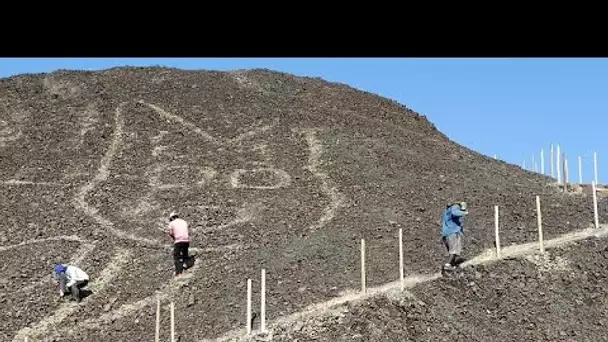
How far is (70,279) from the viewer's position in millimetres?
21719

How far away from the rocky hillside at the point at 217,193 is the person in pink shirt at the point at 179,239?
502mm

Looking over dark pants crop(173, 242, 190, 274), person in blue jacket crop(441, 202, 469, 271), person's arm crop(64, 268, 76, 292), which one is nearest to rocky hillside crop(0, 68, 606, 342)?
dark pants crop(173, 242, 190, 274)

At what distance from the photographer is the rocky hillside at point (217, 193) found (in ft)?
67.8

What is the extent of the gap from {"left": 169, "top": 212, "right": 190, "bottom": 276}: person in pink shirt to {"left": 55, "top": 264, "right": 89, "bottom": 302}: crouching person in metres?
2.48

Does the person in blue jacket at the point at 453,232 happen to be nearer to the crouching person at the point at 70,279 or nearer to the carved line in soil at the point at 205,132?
the crouching person at the point at 70,279

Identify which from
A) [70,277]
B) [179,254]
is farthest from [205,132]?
[70,277]

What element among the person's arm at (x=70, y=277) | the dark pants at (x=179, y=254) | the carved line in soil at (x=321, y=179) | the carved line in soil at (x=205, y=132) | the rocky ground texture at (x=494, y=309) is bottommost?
the rocky ground texture at (x=494, y=309)

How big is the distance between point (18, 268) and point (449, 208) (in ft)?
41.2

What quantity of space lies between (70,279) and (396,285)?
866 centimetres

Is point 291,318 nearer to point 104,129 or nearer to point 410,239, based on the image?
point 410,239

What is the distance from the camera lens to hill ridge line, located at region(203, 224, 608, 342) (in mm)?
17562

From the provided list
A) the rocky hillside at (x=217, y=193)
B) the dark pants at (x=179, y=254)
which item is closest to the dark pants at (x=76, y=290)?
the rocky hillside at (x=217, y=193)

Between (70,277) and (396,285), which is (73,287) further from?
(396,285)
